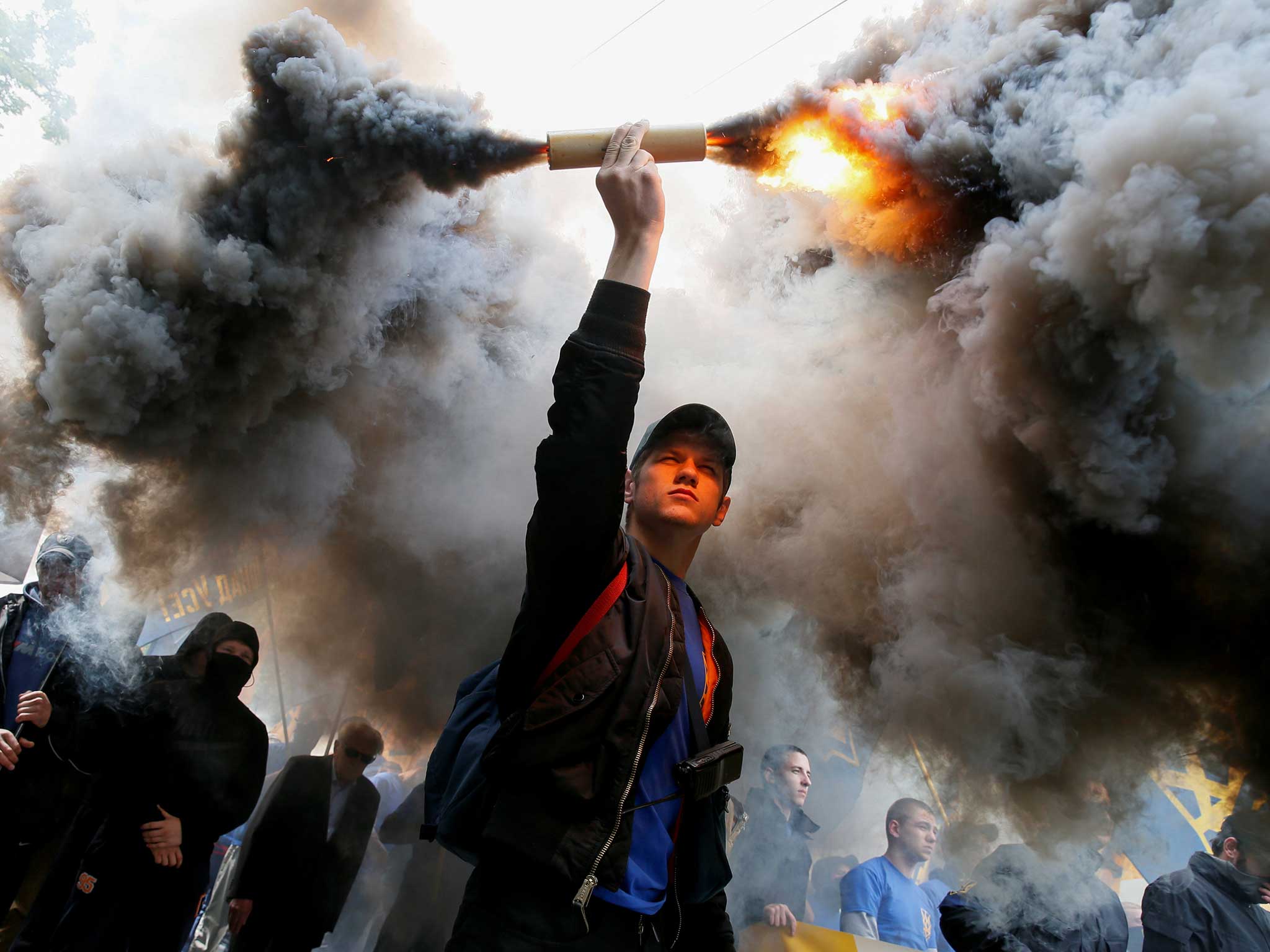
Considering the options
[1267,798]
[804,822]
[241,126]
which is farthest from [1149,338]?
[241,126]

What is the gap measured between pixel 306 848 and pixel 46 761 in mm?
1328

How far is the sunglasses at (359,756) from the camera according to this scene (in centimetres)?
411

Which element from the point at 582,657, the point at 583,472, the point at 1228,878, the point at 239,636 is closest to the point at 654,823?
the point at 582,657

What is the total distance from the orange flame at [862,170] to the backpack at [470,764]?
2757 millimetres


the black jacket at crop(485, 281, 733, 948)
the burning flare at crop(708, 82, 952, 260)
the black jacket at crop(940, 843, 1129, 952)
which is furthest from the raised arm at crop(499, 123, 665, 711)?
the black jacket at crop(940, 843, 1129, 952)

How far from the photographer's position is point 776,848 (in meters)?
3.79

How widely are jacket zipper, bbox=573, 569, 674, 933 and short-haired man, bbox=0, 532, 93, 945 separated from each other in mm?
3123

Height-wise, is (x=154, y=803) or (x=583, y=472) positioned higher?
(x=583, y=472)

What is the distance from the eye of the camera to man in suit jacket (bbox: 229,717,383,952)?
12.5 feet

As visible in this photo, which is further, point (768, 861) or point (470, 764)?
point (768, 861)

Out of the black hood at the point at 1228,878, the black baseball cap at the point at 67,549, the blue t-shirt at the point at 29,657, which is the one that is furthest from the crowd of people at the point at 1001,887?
the black baseball cap at the point at 67,549

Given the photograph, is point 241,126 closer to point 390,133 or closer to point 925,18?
point 390,133

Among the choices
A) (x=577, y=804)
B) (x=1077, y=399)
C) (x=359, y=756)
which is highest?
(x=1077, y=399)

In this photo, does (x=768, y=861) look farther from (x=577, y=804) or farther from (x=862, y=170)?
(x=862, y=170)
